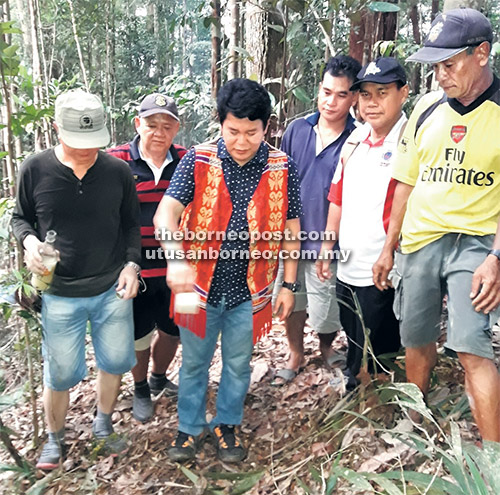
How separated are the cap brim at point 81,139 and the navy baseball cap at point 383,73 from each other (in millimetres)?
1403

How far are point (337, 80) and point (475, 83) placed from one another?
946 mm

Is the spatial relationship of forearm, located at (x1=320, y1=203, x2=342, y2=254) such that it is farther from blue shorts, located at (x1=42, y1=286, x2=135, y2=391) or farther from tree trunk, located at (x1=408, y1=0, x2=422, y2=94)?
tree trunk, located at (x1=408, y1=0, x2=422, y2=94)

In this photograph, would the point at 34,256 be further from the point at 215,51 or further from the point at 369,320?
the point at 215,51

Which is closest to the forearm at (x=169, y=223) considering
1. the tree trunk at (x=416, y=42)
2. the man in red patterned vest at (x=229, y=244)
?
the man in red patterned vest at (x=229, y=244)

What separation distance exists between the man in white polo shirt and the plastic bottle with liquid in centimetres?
154

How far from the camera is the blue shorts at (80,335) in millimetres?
2607

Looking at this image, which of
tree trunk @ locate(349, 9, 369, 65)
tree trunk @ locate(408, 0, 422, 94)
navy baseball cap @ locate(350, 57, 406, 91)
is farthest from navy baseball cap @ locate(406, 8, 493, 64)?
tree trunk @ locate(408, 0, 422, 94)

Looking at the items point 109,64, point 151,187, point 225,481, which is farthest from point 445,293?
point 109,64

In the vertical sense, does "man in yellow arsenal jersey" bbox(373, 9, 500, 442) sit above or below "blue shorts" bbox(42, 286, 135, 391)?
above

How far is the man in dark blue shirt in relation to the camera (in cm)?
302

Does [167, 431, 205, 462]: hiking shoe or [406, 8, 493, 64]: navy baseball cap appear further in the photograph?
[167, 431, 205, 462]: hiking shoe

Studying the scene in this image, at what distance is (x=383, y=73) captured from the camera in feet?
8.67

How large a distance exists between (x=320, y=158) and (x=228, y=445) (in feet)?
5.86

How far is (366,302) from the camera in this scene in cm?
289
